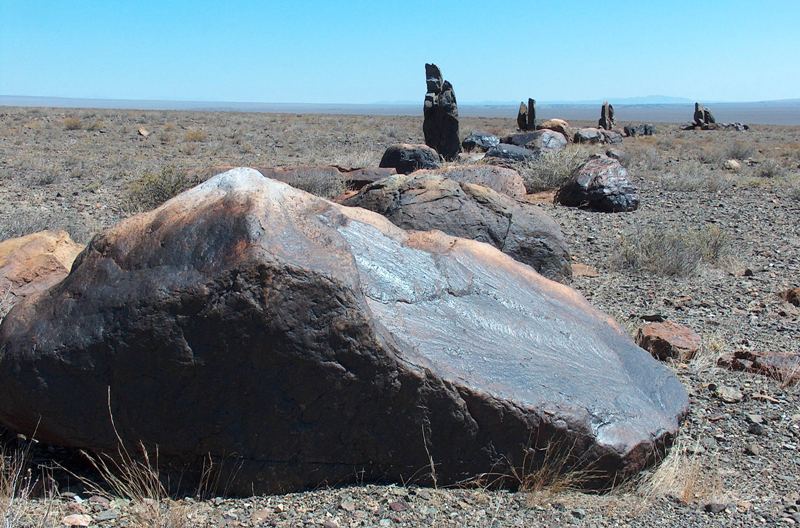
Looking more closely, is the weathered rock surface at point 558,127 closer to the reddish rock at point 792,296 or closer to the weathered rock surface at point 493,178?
the weathered rock surface at point 493,178

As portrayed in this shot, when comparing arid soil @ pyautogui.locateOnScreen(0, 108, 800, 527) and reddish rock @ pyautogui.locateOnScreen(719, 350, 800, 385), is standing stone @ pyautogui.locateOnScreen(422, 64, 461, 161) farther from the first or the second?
reddish rock @ pyautogui.locateOnScreen(719, 350, 800, 385)

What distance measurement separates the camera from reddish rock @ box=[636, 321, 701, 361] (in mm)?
5562

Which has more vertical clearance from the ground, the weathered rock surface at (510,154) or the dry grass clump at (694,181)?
the weathered rock surface at (510,154)

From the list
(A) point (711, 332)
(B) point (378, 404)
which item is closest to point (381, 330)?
(B) point (378, 404)

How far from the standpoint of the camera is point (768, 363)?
533 centimetres

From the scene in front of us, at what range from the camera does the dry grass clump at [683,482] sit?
12.1 ft

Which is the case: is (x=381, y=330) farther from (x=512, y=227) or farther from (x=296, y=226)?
(x=512, y=227)

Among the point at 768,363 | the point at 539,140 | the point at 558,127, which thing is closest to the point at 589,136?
the point at 558,127

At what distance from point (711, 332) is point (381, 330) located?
3.79 m

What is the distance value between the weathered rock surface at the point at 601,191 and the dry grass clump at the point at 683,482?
820 cm

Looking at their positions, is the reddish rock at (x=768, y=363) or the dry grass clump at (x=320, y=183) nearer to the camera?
the reddish rock at (x=768, y=363)

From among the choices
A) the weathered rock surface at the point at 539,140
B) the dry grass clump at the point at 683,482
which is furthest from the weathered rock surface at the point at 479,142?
the dry grass clump at the point at 683,482

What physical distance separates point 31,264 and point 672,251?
604 centimetres

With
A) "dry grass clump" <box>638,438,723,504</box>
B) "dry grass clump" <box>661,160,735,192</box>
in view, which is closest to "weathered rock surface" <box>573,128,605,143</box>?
"dry grass clump" <box>661,160,735,192</box>
